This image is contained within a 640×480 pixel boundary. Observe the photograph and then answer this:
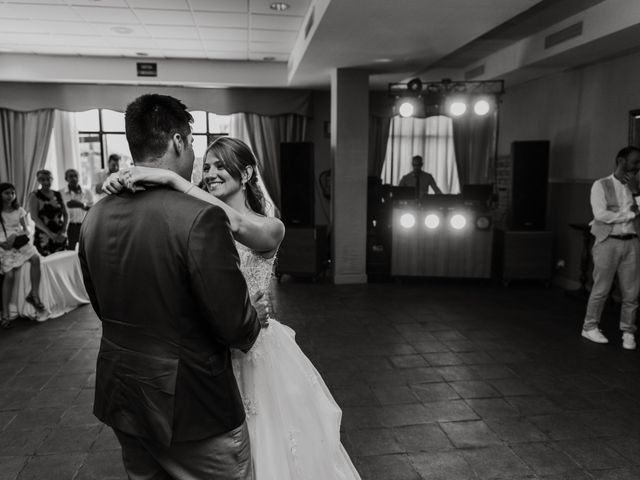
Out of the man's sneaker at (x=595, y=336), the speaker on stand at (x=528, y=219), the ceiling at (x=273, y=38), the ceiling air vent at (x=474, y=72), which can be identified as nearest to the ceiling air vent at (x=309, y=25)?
the ceiling at (x=273, y=38)

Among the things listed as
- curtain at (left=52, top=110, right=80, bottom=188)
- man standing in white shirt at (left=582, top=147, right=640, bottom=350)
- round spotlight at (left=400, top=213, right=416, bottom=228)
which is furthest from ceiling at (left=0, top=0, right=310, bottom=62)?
man standing in white shirt at (left=582, top=147, right=640, bottom=350)

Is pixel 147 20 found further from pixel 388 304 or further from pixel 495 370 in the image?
pixel 495 370

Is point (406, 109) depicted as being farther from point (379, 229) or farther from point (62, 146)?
point (62, 146)

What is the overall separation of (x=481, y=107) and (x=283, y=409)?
20.0 feet

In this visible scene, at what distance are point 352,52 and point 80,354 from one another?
4.05 m

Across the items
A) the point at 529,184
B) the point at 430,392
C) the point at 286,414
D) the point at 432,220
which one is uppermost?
the point at 529,184

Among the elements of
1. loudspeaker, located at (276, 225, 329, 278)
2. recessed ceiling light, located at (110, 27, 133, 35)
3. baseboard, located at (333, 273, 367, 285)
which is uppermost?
recessed ceiling light, located at (110, 27, 133, 35)

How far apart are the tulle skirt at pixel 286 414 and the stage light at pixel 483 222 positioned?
5.35 meters

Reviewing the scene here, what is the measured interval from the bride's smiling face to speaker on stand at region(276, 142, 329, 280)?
194 inches

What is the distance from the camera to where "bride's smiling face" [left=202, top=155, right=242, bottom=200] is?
6.57 feet

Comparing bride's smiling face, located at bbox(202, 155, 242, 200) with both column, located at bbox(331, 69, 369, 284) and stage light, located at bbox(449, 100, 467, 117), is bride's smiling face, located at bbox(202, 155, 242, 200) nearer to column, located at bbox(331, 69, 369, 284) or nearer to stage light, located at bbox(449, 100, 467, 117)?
column, located at bbox(331, 69, 369, 284)

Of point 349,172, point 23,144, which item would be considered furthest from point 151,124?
point 23,144

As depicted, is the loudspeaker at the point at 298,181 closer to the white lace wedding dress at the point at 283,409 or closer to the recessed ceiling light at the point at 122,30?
the recessed ceiling light at the point at 122,30

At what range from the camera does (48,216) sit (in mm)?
6023
